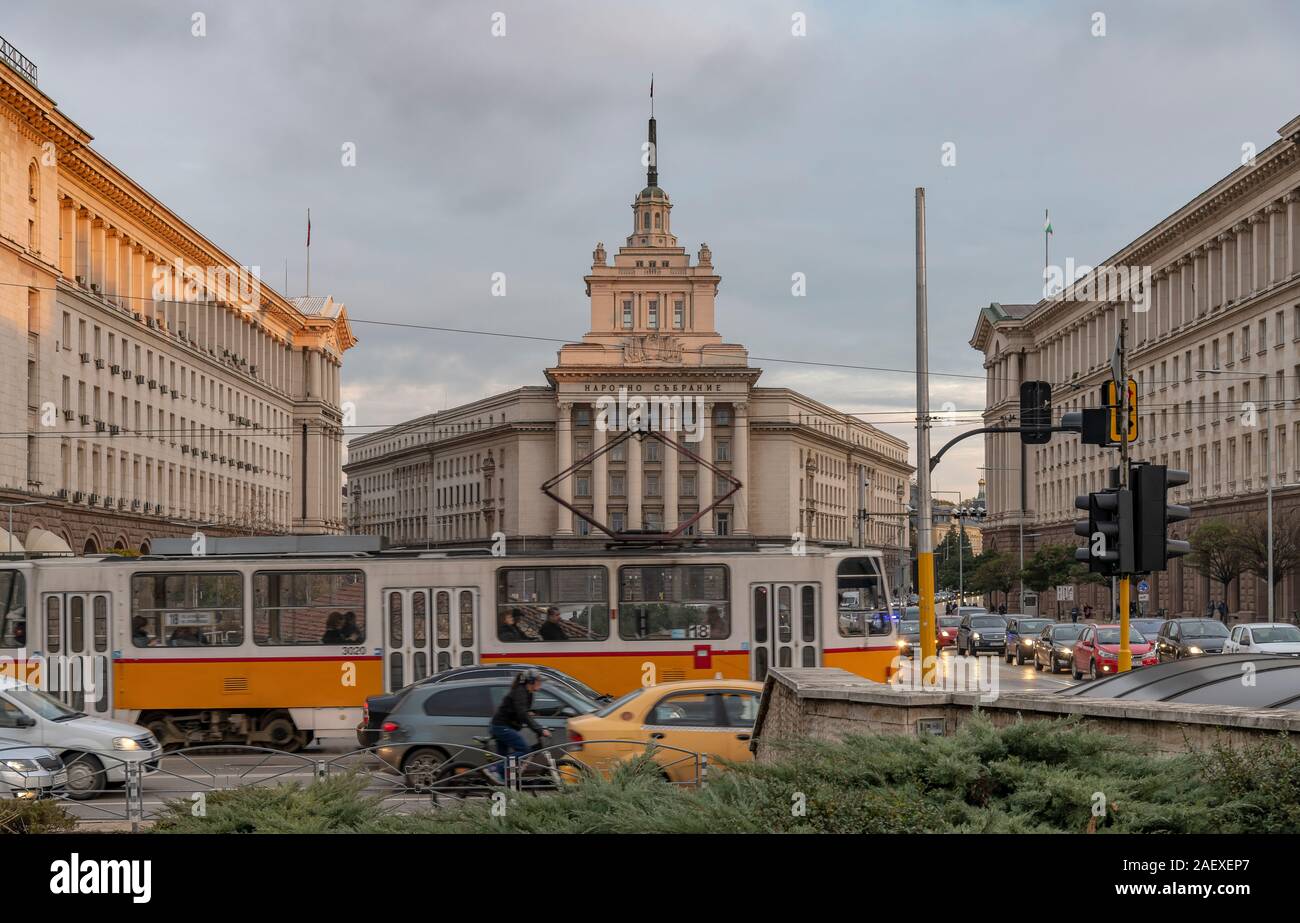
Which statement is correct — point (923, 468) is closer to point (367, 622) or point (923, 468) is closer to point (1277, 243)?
point (367, 622)

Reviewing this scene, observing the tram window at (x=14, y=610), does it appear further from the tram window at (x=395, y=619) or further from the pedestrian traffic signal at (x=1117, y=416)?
the pedestrian traffic signal at (x=1117, y=416)

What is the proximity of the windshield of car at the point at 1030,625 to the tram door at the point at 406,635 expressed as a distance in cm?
3090

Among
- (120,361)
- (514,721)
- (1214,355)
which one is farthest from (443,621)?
(1214,355)

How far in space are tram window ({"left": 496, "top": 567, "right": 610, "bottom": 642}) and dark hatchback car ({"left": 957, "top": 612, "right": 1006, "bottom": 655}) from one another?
3194 centimetres

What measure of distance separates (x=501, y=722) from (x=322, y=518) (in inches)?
3759

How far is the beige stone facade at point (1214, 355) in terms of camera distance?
65.8 meters

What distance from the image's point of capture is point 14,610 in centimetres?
2423

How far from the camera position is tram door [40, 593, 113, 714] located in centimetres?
2439

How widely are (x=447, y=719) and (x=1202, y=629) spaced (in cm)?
2888

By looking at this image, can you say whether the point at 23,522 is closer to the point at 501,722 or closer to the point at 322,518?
the point at 501,722
